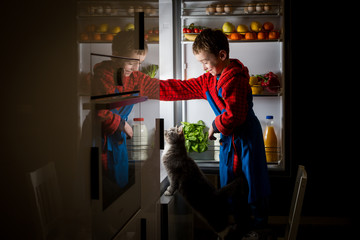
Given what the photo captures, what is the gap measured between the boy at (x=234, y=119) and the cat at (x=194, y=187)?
0.32 feet

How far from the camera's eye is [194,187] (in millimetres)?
2371

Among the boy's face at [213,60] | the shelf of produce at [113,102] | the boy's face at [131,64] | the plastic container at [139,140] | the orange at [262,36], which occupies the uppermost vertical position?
the orange at [262,36]

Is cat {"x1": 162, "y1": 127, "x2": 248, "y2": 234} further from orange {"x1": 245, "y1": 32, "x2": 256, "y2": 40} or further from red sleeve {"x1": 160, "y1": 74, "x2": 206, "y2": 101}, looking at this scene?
orange {"x1": 245, "y1": 32, "x2": 256, "y2": 40}

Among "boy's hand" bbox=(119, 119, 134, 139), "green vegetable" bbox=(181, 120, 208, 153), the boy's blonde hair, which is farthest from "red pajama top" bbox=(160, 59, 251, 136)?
"boy's hand" bbox=(119, 119, 134, 139)

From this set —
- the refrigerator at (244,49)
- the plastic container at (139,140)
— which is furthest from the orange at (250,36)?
the plastic container at (139,140)

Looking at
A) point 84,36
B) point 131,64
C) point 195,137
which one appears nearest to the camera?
point 84,36

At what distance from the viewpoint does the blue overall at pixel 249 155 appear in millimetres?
2508

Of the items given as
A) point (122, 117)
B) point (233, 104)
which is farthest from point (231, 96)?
point (122, 117)

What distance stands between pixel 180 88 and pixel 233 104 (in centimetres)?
51

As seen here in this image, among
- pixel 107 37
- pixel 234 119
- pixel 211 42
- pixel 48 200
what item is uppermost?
pixel 211 42

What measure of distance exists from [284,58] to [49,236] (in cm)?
288

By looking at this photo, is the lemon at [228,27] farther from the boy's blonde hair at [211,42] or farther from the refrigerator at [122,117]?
the refrigerator at [122,117]

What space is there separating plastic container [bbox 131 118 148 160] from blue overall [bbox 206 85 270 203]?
42.6 inches

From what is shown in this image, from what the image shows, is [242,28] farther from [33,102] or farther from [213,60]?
[33,102]
